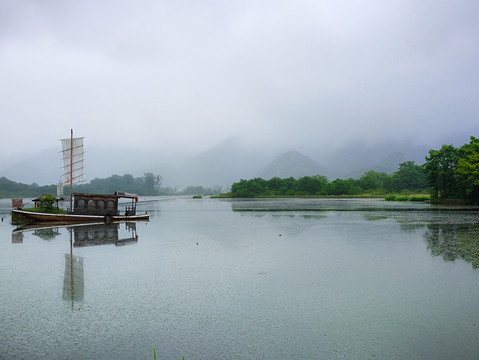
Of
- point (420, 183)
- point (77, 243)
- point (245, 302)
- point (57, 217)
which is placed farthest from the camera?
point (420, 183)

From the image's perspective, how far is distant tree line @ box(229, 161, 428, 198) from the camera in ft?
462

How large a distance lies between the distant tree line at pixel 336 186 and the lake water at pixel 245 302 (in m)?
126

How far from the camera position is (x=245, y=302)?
37.9 ft

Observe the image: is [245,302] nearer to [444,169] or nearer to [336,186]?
[444,169]

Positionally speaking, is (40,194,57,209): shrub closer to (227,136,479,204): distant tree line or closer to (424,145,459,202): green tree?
(227,136,479,204): distant tree line

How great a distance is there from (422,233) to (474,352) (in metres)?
20.8

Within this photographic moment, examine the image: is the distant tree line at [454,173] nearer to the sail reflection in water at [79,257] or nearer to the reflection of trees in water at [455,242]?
the reflection of trees in water at [455,242]

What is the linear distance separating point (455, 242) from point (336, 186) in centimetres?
12538

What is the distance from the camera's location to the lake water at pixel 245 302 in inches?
329

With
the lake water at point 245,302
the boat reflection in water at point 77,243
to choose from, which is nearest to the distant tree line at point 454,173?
the lake water at point 245,302

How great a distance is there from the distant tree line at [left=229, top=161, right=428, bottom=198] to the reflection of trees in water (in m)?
112

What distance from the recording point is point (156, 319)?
1016 cm

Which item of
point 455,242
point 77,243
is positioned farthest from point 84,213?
point 455,242

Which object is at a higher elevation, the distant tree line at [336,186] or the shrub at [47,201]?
the distant tree line at [336,186]
